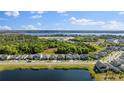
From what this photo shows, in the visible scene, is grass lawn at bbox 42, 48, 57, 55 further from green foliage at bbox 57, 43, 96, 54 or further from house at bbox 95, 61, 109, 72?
house at bbox 95, 61, 109, 72

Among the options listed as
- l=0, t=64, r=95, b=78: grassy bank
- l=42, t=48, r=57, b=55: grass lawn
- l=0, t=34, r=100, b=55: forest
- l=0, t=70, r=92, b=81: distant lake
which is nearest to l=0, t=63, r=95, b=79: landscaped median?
l=0, t=64, r=95, b=78: grassy bank

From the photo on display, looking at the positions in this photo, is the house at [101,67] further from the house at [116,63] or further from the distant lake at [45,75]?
the house at [116,63]

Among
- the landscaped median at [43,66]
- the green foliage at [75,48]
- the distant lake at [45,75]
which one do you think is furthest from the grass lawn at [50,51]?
the distant lake at [45,75]

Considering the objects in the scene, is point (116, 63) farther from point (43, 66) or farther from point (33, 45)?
point (33, 45)

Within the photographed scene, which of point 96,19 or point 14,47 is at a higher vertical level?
point 96,19

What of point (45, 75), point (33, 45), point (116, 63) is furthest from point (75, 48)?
point (45, 75)

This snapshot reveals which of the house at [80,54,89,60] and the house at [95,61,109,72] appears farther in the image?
the house at [80,54,89,60]
